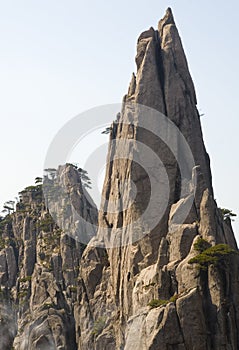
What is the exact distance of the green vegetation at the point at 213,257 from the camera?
54.5 m

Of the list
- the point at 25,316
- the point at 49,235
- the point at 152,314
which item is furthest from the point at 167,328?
the point at 49,235

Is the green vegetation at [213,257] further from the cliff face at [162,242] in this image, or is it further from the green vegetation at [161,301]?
the green vegetation at [161,301]

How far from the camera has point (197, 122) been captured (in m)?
72.7

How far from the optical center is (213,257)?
54.4 metres

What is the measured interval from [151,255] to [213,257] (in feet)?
42.4

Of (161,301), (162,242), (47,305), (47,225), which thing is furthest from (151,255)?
(47,225)

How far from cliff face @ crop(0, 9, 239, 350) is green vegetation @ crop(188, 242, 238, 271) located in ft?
0.26

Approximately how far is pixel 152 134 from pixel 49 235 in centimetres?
4049

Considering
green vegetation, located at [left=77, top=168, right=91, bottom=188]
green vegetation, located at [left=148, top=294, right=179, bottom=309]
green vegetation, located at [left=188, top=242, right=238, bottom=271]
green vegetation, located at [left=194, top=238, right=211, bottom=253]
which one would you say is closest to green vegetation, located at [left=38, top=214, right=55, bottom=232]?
green vegetation, located at [left=77, top=168, right=91, bottom=188]

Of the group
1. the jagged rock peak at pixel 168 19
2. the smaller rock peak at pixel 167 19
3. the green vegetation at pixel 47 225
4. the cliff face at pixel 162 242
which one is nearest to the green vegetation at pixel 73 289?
the cliff face at pixel 162 242

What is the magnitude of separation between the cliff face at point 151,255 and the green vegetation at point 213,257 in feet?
0.26

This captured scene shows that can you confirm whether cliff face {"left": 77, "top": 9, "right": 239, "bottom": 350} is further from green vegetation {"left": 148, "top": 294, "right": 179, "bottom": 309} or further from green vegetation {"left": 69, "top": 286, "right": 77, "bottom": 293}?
green vegetation {"left": 69, "top": 286, "right": 77, "bottom": 293}

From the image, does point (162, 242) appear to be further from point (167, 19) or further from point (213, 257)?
point (167, 19)

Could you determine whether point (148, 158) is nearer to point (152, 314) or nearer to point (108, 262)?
point (108, 262)
